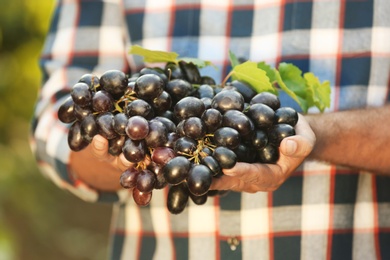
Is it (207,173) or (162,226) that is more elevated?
(207,173)

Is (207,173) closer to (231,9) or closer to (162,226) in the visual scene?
(162,226)

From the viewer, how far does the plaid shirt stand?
5.09 feet

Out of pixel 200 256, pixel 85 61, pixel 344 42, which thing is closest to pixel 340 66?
pixel 344 42

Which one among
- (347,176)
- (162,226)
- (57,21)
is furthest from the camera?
(57,21)

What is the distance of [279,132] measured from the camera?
3.81 ft

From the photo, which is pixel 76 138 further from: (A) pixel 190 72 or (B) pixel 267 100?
(B) pixel 267 100

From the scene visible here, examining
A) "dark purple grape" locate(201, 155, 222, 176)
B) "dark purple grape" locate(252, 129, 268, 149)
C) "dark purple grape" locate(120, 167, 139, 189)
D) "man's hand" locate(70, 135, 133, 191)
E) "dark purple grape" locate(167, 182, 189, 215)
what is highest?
"dark purple grape" locate(252, 129, 268, 149)

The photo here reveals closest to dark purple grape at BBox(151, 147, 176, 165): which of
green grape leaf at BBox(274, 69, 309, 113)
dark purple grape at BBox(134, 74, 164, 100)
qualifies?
dark purple grape at BBox(134, 74, 164, 100)

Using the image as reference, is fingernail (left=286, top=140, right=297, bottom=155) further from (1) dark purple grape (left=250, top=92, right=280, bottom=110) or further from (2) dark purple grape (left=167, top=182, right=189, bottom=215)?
(2) dark purple grape (left=167, top=182, right=189, bottom=215)

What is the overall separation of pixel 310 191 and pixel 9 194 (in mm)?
2053

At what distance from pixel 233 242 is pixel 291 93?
1.46 feet

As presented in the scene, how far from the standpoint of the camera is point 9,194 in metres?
3.21

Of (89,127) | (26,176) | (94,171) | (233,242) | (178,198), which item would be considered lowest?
(26,176)

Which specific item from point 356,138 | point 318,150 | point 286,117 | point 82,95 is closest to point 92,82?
point 82,95
